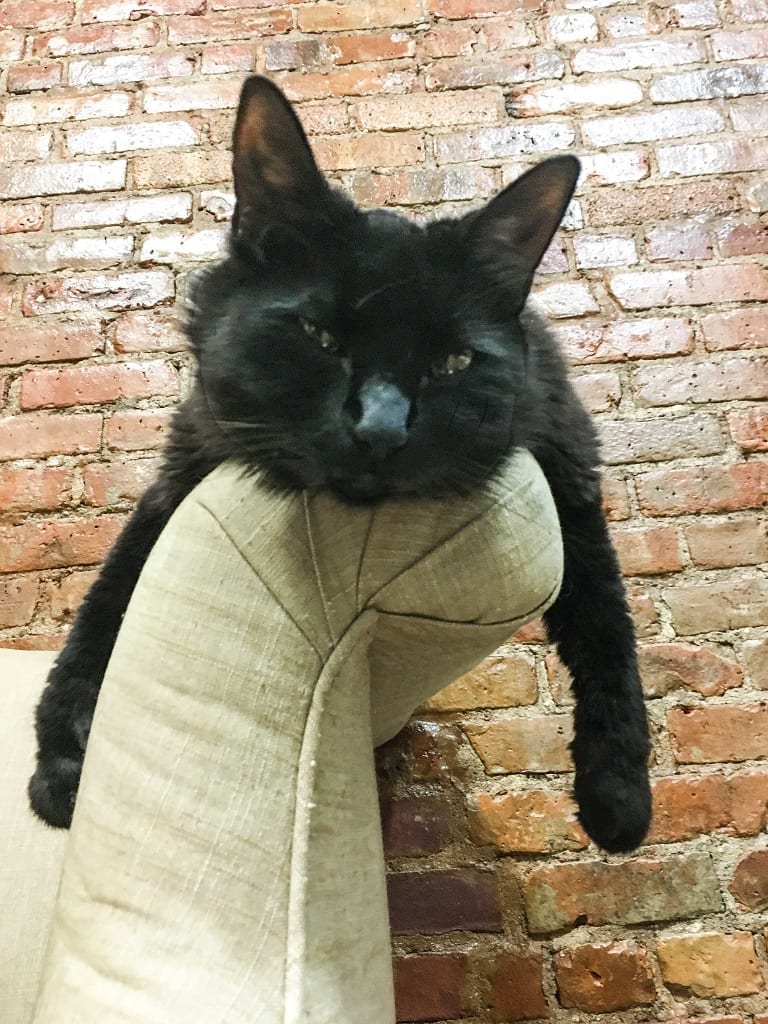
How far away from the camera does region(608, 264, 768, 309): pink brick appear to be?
4.48ft

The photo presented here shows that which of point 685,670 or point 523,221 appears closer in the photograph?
point 523,221

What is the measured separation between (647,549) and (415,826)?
0.53 meters

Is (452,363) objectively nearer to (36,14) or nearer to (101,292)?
(101,292)

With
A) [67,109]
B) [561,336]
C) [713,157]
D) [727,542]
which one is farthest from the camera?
[67,109]

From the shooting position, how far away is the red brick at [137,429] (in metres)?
1.33

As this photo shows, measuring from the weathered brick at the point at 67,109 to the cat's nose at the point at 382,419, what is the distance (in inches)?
50.7

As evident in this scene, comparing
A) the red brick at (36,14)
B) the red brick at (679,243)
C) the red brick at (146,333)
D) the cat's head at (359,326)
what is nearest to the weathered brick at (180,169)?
the red brick at (146,333)

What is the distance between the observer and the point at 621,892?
1.03 metres

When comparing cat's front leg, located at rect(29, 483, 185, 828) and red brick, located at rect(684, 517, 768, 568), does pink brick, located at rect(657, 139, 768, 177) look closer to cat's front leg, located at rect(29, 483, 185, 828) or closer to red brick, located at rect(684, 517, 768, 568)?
red brick, located at rect(684, 517, 768, 568)

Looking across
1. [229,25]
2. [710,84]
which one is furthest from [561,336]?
[229,25]

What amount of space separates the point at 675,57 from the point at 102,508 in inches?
53.2

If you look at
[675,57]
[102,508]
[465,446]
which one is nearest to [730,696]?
[465,446]

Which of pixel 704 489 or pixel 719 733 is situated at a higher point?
pixel 704 489

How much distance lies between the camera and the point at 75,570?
127 centimetres
